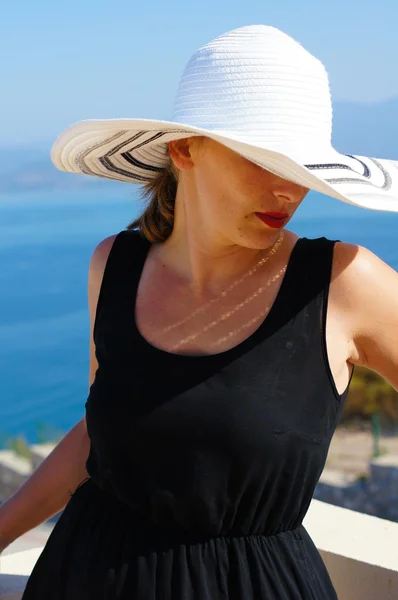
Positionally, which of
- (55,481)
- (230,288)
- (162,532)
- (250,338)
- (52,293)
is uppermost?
(52,293)

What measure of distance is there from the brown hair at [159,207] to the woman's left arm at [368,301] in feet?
1.42

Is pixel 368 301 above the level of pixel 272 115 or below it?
below

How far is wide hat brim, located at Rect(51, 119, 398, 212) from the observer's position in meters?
1.47

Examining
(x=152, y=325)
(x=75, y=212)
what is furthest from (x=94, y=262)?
(x=75, y=212)

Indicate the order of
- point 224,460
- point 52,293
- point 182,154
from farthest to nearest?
point 52,293
point 182,154
point 224,460

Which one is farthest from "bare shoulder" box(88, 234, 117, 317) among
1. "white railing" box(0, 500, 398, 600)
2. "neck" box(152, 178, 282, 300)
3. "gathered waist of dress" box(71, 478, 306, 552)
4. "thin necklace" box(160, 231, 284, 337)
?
"white railing" box(0, 500, 398, 600)

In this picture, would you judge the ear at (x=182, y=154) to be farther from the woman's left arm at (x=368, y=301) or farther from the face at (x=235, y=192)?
the woman's left arm at (x=368, y=301)

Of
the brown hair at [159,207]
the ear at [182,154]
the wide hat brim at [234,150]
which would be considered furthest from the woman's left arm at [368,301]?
the brown hair at [159,207]

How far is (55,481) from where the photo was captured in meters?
1.89

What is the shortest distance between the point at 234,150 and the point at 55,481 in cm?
78

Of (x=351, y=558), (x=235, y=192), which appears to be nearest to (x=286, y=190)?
(x=235, y=192)

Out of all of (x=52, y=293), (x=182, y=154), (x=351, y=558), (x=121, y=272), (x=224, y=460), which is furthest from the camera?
(x=52, y=293)

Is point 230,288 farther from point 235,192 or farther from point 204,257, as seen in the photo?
point 235,192

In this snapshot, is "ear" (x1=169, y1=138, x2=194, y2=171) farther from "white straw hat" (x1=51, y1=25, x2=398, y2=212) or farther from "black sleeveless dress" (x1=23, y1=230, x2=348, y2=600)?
"black sleeveless dress" (x1=23, y1=230, x2=348, y2=600)
